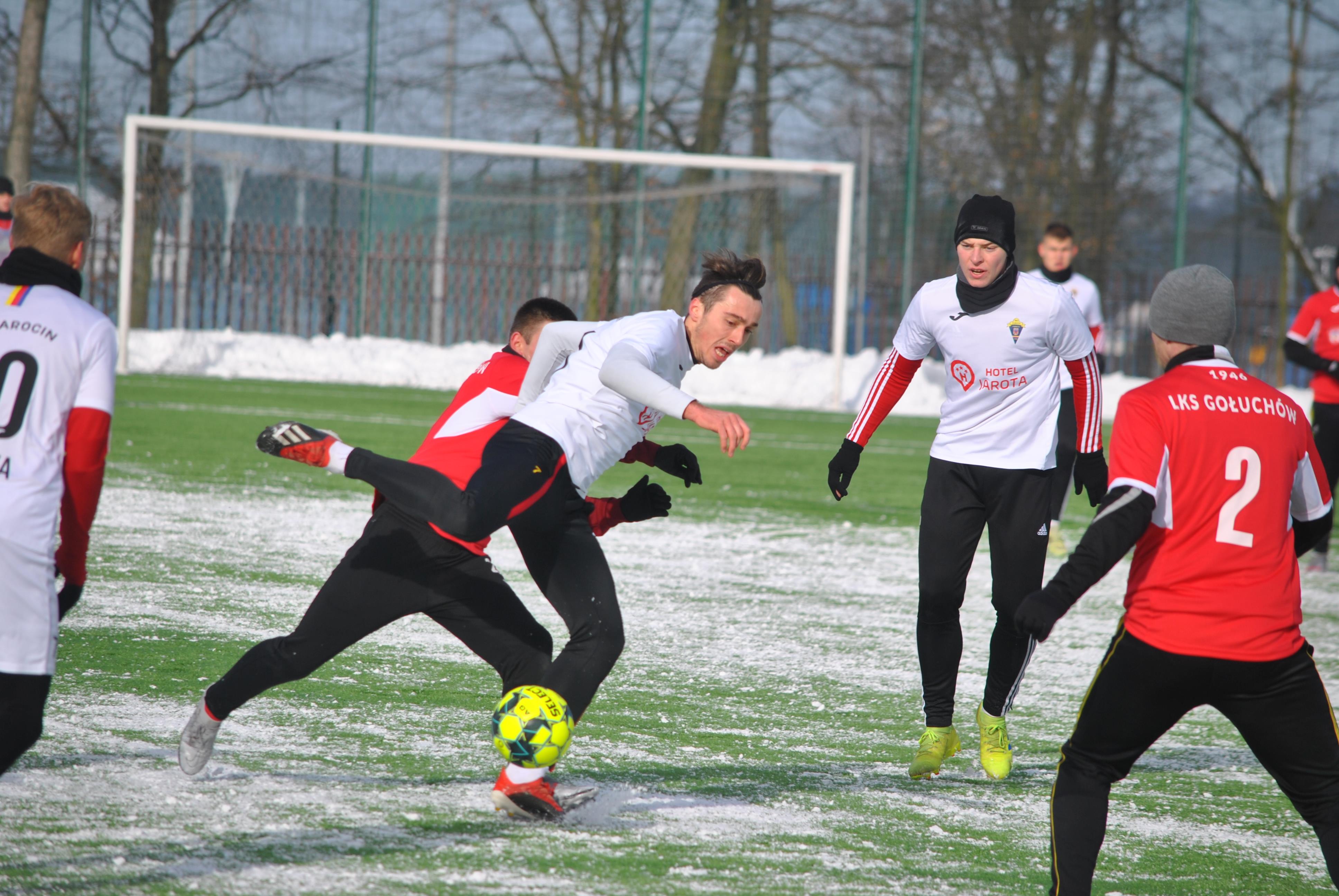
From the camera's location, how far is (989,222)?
4.70 metres

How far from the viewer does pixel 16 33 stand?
22562 mm

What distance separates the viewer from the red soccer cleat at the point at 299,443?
3.86m

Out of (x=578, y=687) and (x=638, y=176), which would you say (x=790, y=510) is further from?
(x=638, y=176)

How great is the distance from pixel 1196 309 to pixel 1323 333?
6.32m

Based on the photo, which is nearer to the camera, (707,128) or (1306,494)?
(1306,494)

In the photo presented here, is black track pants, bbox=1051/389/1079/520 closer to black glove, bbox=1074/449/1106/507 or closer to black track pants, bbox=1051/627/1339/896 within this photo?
black glove, bbox=1074/449/1106/507

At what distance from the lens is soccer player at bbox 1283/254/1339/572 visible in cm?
862

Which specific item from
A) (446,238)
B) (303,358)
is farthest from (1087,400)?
(446,238)

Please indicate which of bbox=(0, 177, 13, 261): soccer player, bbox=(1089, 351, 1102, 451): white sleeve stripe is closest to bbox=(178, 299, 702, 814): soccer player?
bbox=(1089, 351, 1102, 451): white sleeve stripe

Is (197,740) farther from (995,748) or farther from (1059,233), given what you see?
(1059,233)

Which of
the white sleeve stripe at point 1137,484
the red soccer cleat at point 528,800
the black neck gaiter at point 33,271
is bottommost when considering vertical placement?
the red soccer cleat at point 528,800

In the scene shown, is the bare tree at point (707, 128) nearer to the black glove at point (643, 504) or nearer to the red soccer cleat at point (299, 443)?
the black glove at point (643, 504)

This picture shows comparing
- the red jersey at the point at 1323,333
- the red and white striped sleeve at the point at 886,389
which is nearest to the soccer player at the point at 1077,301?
the red jersey at the point at 1323,333

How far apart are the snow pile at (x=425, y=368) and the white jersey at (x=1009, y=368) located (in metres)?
15.4
